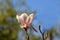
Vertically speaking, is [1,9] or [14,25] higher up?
[1,9]

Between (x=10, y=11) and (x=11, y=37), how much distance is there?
0.66 m

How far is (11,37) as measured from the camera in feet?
15.7

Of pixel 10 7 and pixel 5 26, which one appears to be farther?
pixel 5 26

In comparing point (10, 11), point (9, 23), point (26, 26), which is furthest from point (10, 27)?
point (26, 26)

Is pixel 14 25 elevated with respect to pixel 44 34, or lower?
elevated

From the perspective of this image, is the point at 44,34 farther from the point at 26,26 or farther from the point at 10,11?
the point at 10,11

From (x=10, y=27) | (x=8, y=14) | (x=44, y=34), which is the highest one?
(x=8, y=14)

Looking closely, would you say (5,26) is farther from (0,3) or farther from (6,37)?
(0,3)

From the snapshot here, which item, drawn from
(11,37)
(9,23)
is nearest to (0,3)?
(9,23)

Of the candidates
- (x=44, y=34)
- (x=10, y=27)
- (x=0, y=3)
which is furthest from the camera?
(x=10, y=27)

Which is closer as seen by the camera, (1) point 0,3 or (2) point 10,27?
(1) point 0,3

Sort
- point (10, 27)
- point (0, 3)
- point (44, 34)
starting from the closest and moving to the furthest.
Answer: point (44, 34), point (0, 3), point (10, 27)

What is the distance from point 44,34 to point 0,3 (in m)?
3.80

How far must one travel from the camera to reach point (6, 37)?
475 centimetres
